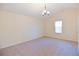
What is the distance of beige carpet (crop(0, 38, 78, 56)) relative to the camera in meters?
1.84

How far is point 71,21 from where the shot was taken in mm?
1837

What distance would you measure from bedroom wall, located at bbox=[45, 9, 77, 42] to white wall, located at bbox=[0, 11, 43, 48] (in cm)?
17

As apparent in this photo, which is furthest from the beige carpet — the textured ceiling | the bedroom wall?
the textured ceiling

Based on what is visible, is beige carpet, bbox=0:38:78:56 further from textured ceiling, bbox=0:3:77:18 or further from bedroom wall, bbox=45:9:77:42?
textured ceiling, bbox=0:3:77:18

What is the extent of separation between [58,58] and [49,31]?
53 cm

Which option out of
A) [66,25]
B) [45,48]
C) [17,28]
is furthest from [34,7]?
[45,48]

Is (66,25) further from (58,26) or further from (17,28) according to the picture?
(17,28)

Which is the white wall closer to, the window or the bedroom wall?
the bedroom wall

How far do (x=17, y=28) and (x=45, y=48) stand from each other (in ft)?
2.11

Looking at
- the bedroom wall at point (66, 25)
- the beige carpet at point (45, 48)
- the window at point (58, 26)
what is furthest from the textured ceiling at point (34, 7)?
the beige carpet at point (45, 48)

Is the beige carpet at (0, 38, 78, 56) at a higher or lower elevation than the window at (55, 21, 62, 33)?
lower

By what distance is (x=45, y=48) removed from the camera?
6.14ft

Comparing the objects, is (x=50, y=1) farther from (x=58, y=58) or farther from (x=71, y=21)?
(x=58, y=58)

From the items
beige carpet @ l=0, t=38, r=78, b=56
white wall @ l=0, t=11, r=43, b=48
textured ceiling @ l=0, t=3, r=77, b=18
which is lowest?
beige carpet @ l=0, t=38, r=78, b=56
